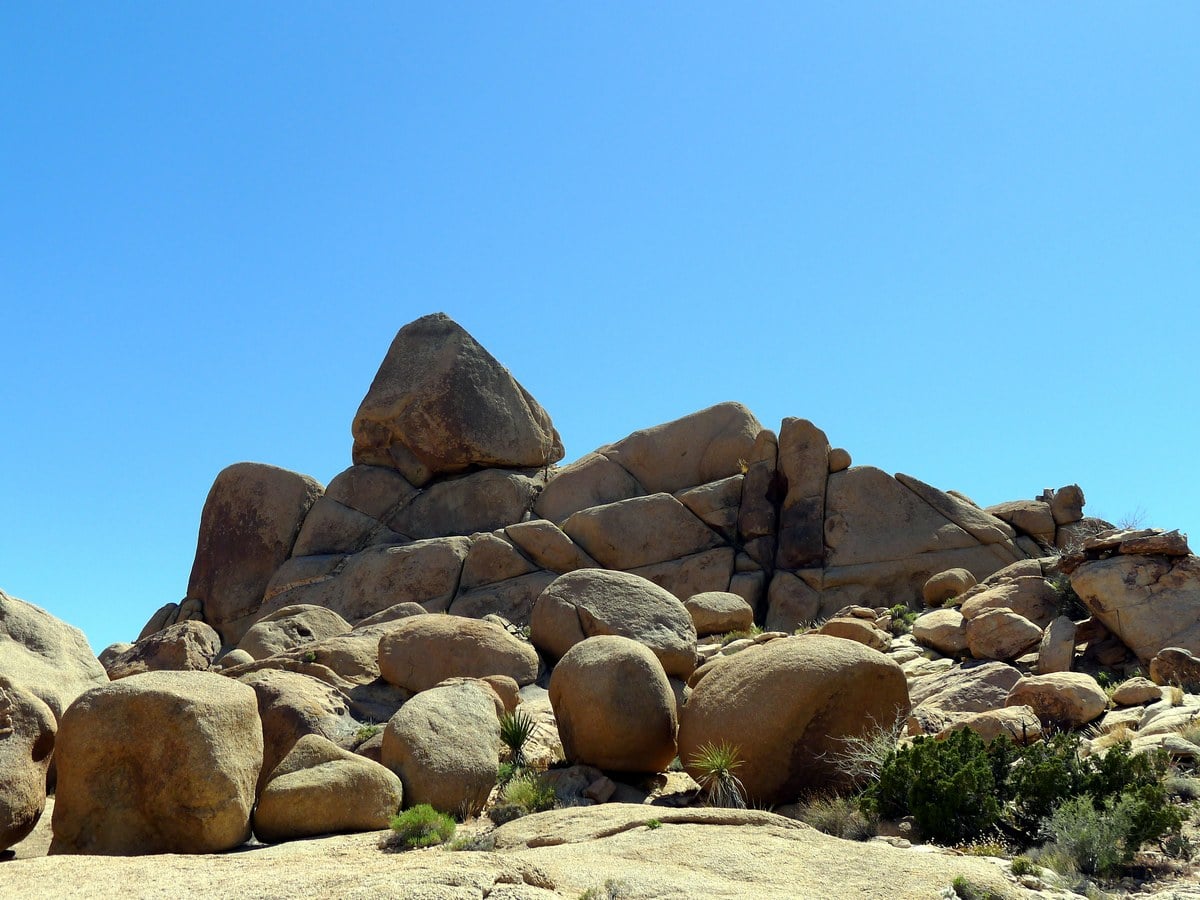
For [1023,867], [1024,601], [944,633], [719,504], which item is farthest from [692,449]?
[1023,867]

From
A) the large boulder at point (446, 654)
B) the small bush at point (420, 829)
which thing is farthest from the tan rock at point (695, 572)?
the small bush at point (420, 829)

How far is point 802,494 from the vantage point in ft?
102

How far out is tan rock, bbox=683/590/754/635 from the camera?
25.4m

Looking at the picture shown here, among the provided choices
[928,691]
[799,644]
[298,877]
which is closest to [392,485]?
[928,691]

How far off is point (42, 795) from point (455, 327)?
25.7 meters

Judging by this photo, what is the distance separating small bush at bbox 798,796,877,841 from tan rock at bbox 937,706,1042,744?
10.6 feet

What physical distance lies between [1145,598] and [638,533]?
13915mm

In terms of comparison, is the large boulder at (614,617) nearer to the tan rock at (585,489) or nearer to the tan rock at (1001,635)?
the tan rock at (1001,635)

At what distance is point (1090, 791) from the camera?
12.1 m

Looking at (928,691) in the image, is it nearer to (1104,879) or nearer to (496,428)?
(1104,879)

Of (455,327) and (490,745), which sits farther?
(455,327)

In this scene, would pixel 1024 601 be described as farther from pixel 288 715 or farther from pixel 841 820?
pixel 288 715

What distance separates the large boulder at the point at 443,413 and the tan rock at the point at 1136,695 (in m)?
21.6

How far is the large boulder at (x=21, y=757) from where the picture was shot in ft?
40.4
